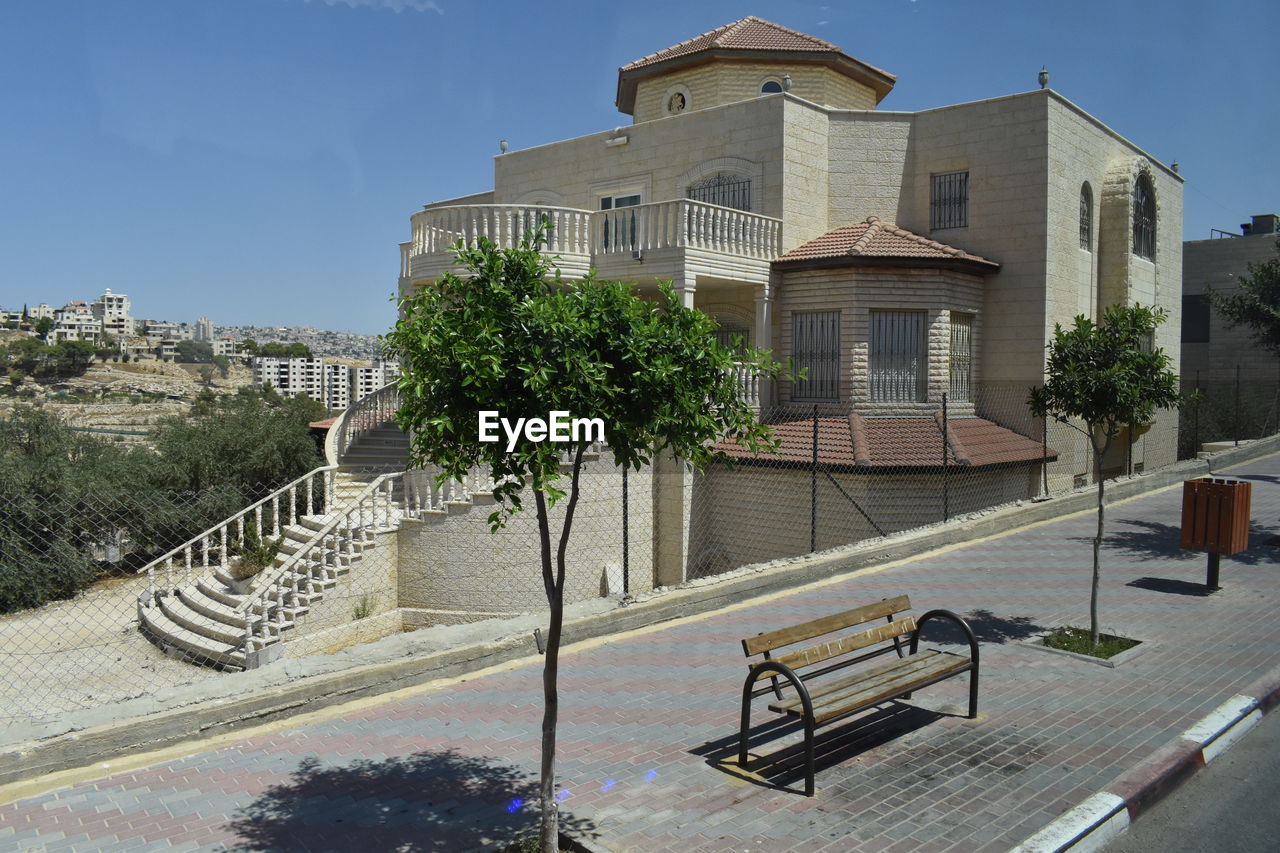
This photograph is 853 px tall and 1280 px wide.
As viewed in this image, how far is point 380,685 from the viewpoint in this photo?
256 inches

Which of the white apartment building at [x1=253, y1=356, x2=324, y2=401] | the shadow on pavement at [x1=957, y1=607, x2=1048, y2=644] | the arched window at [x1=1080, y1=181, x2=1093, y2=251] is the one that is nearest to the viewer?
the shadow on pavement at [x1=957, y1=607, x2=1048, y2=644]

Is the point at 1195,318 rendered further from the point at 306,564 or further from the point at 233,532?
the point at 233,532

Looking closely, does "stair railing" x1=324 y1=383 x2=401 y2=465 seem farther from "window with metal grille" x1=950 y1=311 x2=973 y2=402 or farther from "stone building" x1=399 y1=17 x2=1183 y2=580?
"window with metal grille" x1=950 y1=311 x2=973 y2=402

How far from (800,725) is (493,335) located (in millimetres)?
3680

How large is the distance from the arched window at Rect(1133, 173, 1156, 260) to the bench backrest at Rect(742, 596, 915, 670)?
62.6 feet

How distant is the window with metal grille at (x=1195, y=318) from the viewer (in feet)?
106

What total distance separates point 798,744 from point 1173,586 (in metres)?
6.84

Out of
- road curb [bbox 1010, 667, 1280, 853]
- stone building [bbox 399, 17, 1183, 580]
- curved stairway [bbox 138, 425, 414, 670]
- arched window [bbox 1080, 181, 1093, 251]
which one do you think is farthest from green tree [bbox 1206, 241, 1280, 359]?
curved stairway [bbox 138, 425, 414, 670]

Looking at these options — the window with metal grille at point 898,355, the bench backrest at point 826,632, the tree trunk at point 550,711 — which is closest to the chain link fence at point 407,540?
the window with metal grille at point 898,355

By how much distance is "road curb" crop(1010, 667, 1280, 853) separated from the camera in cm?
459

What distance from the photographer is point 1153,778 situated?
17.2 feet

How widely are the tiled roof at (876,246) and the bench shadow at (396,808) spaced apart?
14.0 meters

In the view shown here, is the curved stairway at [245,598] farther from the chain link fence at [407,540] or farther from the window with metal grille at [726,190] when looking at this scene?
the window with metal grille at [726,190]

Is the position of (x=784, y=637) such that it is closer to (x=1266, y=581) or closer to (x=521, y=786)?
(x=521, y=786)
